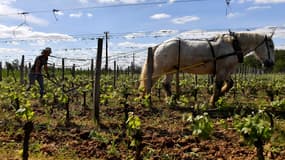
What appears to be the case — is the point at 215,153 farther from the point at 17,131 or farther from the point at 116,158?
the point at 17,131

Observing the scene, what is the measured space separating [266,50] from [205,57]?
5.96 ft

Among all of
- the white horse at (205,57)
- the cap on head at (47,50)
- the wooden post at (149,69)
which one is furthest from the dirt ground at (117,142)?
the cap on head at (47,50)

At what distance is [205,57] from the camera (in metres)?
9.37

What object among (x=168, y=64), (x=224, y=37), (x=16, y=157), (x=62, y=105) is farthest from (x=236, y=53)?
(x=16, y=157)

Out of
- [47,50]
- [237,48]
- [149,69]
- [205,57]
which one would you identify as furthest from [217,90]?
[47,50]

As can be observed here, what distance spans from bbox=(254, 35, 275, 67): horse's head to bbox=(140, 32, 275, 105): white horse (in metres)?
0.39

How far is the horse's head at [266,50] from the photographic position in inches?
390

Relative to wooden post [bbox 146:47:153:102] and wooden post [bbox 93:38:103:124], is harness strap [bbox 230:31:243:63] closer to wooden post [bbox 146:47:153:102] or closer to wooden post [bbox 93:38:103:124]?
wooden post [bbox 146:47:153:102]

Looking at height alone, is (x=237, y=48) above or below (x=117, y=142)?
above

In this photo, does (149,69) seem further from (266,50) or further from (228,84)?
(266,50)

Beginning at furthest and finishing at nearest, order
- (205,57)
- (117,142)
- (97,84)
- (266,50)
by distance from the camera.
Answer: (266,50) → (205,57) → (97,84) → (117,142)

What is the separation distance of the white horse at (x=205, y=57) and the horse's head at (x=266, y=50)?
15.4 inches

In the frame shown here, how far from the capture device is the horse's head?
32.5 feet

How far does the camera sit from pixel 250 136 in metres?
3.93
